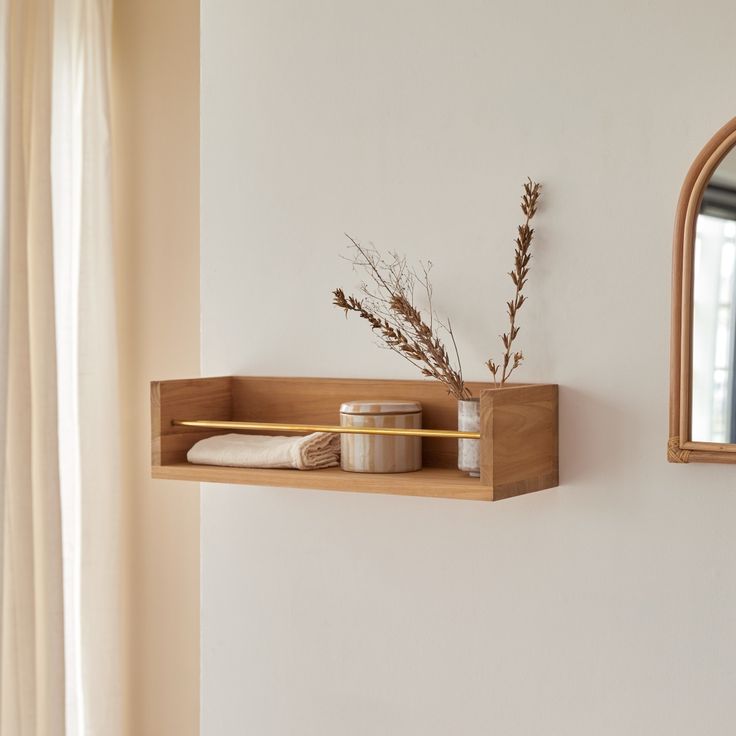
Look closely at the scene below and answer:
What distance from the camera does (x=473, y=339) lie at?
1303 millimetres

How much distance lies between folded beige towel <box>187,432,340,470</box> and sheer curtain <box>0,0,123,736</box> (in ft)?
1.39

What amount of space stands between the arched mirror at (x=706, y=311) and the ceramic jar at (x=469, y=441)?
0.23 metres

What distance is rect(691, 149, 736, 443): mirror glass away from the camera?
1.09 m

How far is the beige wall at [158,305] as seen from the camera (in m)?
1.85

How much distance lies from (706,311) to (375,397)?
0.48 metres

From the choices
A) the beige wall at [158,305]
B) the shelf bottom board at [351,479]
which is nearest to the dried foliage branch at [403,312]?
the shelf bottom board at [351,479]

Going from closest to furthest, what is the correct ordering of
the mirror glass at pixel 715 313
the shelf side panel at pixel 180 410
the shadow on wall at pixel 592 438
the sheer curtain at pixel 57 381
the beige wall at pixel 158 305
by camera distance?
the mirror glass at pixel 715 313 → the shadow on wall at pixel 592 438 → the shelf side panel at pixel 180 410 → the sheer curtain at pixel 57 381 → the beige wall at pixel 158 305

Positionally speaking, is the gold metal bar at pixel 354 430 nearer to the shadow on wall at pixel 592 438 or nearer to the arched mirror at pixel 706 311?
the shadow on wall at pixel 592 438

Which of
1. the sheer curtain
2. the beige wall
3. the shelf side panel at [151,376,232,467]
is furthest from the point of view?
the beige wall

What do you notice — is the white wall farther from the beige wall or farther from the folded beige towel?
the beige wall

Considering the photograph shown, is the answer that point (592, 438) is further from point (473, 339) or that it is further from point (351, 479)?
point (351, 479)

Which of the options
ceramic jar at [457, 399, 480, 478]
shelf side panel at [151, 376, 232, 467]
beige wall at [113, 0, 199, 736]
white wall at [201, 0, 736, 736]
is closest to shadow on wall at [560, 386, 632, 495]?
white wall at [201, 0, 736, 736]

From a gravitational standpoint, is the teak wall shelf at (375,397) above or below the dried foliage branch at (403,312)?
below

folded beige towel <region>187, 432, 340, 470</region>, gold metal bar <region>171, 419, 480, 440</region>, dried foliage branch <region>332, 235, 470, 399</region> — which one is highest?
dried foliage branch <region>332, 235, 470, 399</region>
